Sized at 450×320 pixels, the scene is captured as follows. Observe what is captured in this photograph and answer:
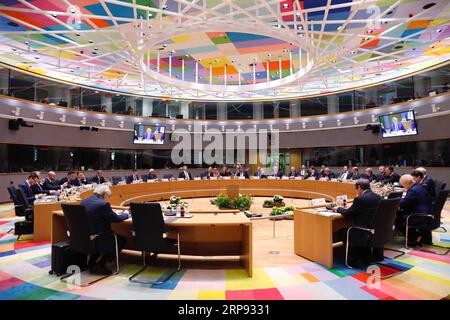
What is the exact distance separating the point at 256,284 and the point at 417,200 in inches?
122

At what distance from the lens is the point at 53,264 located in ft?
11.9

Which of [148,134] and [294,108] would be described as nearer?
[148,134]

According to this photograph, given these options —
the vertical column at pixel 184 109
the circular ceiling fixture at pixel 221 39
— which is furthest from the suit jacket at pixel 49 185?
the vertical column at pixel 184 109

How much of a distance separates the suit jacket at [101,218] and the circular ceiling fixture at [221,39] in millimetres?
4262

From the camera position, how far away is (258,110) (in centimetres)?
1694

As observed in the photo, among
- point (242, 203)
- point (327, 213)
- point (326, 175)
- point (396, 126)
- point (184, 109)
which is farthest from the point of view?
point (184, 109)

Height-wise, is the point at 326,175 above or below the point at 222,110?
below

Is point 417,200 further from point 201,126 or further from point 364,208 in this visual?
point 201,126

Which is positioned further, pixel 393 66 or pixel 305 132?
pixel 305 132

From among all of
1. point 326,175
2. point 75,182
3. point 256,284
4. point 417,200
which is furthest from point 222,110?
point 256,284

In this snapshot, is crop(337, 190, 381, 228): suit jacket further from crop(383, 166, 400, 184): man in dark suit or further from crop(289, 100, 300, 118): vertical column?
crop(289, 100, 300, 118): vertical column

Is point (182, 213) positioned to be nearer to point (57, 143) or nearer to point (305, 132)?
point (57, 143)

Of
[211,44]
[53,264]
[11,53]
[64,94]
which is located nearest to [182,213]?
[53,264]

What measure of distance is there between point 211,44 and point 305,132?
28.0 feet
